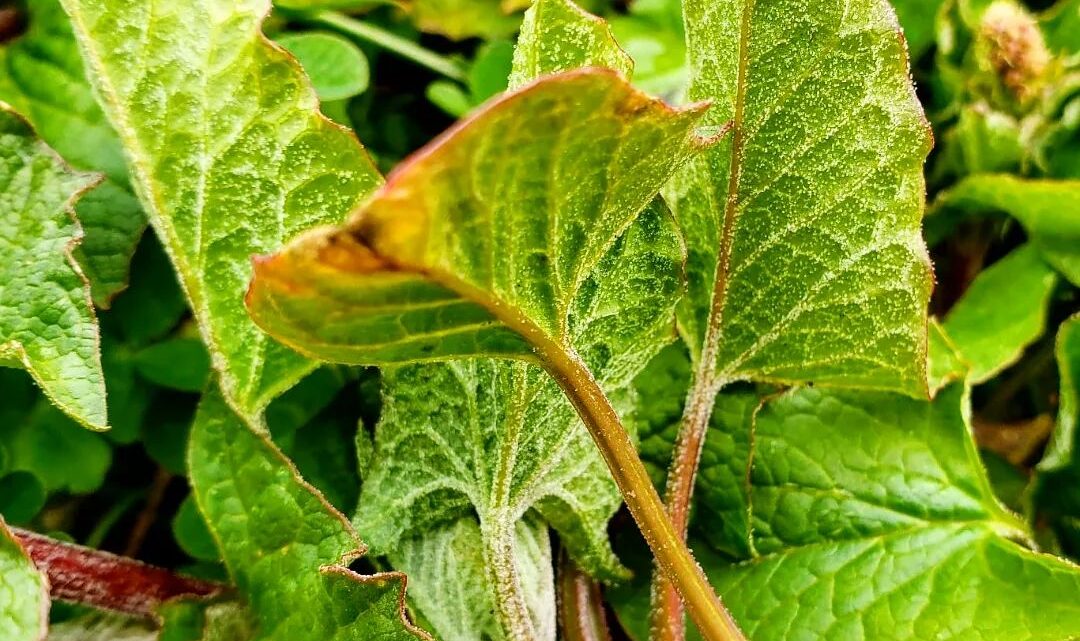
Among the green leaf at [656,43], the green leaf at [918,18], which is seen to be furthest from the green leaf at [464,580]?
the green leaf at [918,18]

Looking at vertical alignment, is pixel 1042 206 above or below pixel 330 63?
below

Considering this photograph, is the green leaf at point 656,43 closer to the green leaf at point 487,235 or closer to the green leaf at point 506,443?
the green leaf at point 506,443

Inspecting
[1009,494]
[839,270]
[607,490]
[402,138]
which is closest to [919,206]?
[839,270]

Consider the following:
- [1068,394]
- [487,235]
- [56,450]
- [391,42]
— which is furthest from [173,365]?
[1068,394]

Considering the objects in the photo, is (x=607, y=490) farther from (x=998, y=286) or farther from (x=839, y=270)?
(x=998, y=286)

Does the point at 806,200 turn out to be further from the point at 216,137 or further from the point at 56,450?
the point at 56,450
